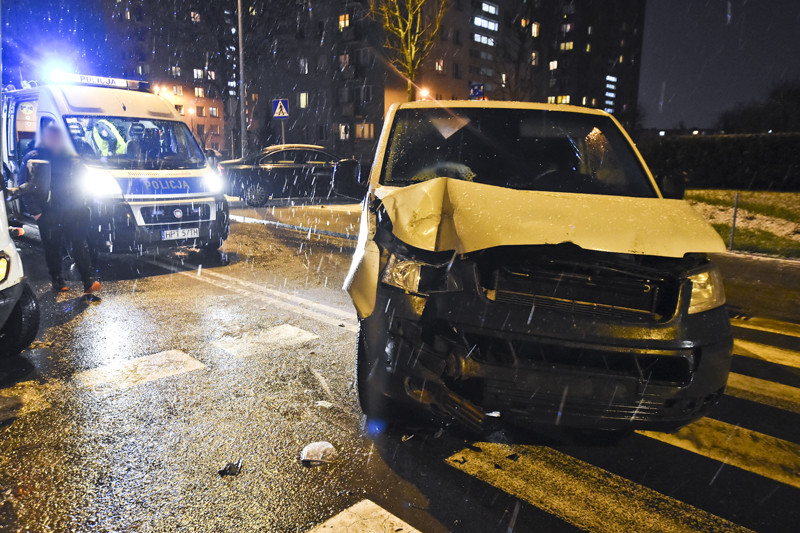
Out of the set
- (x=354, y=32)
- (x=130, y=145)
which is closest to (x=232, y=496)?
(x=130, y=145)

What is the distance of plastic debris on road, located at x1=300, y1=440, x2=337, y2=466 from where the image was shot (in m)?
3.08

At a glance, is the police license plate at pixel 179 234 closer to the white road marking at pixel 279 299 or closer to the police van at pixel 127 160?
the police van at pixel 127 160

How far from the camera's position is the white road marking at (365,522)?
2496mm

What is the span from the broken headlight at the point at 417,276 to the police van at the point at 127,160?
598 centimetres

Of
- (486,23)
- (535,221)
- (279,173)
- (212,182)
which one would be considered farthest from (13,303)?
(486,23)

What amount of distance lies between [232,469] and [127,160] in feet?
22.3

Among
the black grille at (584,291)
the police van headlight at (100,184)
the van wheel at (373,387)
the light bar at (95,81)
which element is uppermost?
the light bar at (95,81)

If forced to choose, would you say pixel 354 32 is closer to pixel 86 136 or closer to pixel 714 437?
pixel 86 136

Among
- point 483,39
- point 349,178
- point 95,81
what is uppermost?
point 483,39

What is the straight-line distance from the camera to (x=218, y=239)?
29.7 ft

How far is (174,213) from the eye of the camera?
831 cm

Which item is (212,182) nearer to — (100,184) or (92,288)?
(100,184)

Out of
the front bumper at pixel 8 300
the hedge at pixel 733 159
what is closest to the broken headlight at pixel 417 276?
the front bumper at pixel 8 300

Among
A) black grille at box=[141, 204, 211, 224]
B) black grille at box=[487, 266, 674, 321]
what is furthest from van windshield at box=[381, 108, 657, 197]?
black grille at box=[141, 204, 211, 224]
